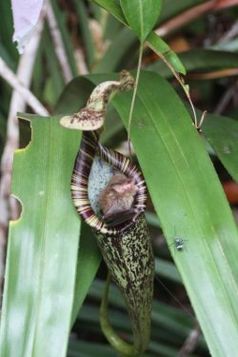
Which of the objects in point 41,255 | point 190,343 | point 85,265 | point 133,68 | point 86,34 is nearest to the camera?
point 41,255

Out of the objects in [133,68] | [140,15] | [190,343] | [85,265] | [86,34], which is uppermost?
[86,34]

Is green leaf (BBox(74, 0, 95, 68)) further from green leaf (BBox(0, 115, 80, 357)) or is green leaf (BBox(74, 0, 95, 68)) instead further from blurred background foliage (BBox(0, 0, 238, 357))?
green leaf (BBox(0, 115, 80, 357))

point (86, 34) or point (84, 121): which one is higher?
point (86, 34)

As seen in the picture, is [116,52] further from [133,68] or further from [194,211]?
[194,211]

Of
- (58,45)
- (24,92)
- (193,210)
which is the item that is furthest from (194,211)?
(58,45)

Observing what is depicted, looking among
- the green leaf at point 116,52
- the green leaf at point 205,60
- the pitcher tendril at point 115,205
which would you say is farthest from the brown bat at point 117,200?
the green leaf at point 116,52

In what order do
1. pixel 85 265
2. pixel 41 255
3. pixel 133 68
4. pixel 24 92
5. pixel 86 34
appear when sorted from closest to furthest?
pixel 41 255, pixel 85 265, pixel 24 92, pixel 133 68, pixel 86 34

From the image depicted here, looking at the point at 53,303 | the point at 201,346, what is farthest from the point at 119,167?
the point at 201,346
